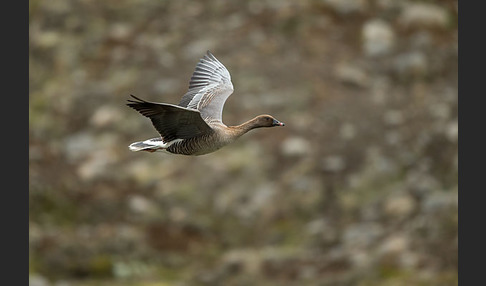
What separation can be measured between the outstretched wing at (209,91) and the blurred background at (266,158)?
9.85 meters

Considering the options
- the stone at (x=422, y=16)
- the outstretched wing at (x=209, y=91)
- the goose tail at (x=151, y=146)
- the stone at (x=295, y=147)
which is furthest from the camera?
the stone at (x=422, y=16)

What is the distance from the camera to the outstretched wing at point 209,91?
15.5m

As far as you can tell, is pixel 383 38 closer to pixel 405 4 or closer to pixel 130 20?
pixel 405 4

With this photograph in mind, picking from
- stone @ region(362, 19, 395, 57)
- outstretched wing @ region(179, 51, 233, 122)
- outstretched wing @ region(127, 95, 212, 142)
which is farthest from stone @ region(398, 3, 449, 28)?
outstretched wing @ region(127, 95, 212, 142)

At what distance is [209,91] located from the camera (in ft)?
52.9

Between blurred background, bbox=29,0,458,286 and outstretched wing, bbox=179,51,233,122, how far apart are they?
9.85 meters

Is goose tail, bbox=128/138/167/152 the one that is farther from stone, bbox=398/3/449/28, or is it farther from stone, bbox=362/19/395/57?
stone, bbox=398/3/449/28

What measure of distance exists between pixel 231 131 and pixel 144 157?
47.9 feet

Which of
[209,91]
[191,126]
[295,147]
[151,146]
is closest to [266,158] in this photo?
[295,147]

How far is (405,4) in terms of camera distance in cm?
3111

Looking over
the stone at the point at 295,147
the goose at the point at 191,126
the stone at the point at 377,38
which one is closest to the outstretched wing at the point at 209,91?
the goose at the point at 191,126

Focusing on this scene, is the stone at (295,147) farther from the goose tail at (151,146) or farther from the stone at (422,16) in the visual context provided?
the goose tail at (151,146)

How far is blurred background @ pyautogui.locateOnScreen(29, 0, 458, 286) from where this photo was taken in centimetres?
2591

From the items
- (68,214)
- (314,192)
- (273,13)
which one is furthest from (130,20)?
(314,192)
